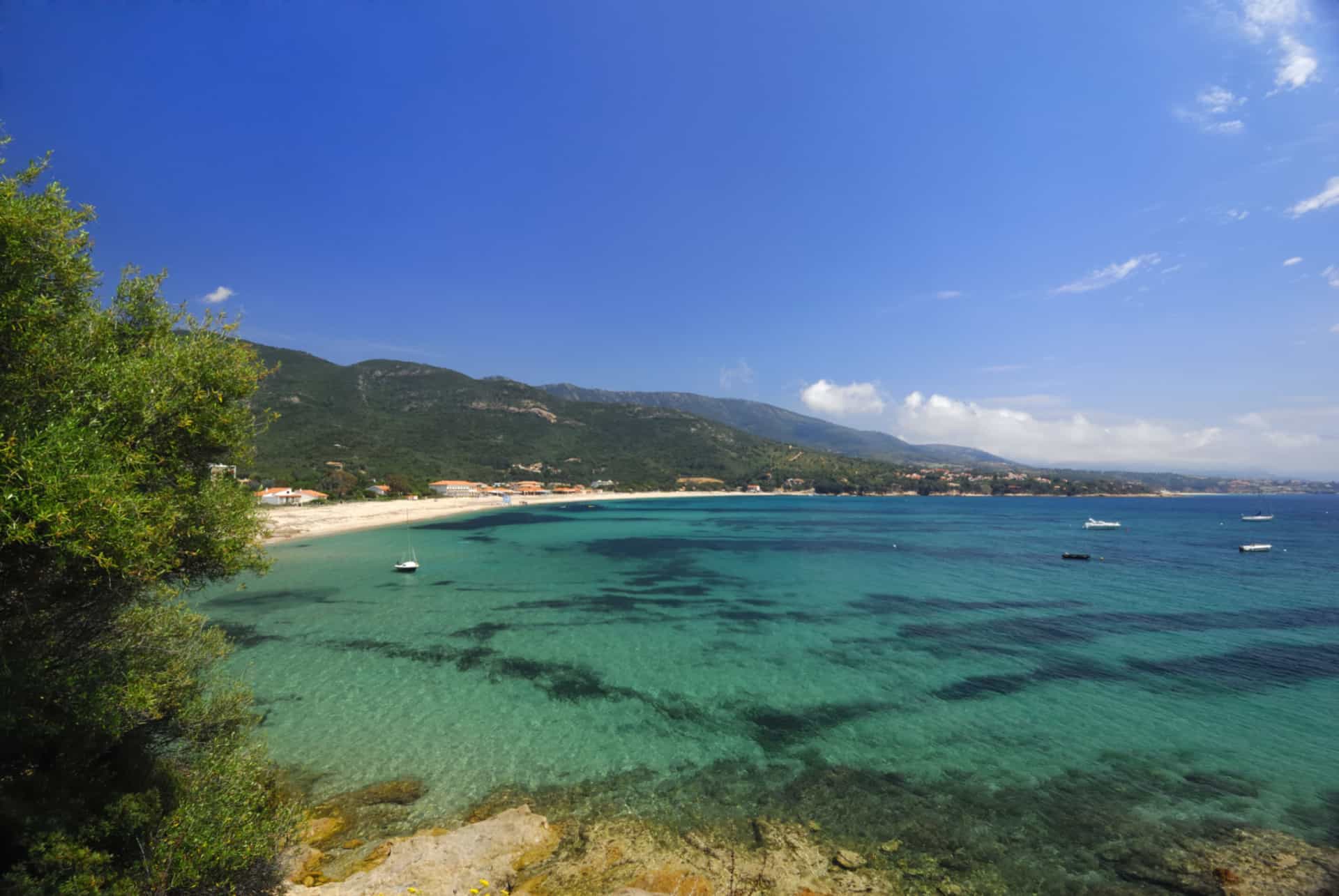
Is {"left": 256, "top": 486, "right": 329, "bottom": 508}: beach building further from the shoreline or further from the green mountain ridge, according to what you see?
the green mountain ridge

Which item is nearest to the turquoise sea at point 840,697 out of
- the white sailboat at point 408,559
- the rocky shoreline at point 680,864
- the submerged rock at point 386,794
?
the submerged rock at point 386,794

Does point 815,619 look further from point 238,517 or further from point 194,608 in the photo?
point 194,608

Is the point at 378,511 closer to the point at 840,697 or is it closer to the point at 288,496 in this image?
the point at 288,496

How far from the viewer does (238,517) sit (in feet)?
28.8

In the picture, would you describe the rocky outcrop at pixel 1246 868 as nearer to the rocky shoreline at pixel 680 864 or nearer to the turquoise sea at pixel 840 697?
the rocky shoreline at pixel 680 864

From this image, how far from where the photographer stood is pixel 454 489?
377 ft

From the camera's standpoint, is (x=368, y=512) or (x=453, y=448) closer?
(x=368, y=512)

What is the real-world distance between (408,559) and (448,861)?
136ft

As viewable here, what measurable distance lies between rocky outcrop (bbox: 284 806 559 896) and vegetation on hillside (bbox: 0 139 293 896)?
1.27 metres

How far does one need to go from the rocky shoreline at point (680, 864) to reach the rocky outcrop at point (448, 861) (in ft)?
0.08

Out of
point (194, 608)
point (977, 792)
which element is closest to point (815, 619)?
point (977, 792)

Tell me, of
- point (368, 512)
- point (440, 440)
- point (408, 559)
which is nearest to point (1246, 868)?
point (408, 559)

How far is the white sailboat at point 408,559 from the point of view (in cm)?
4062

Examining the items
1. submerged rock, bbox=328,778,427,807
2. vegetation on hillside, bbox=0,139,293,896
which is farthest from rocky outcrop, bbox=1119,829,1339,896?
vegetation on hillside, bbox=0,139,293,896
